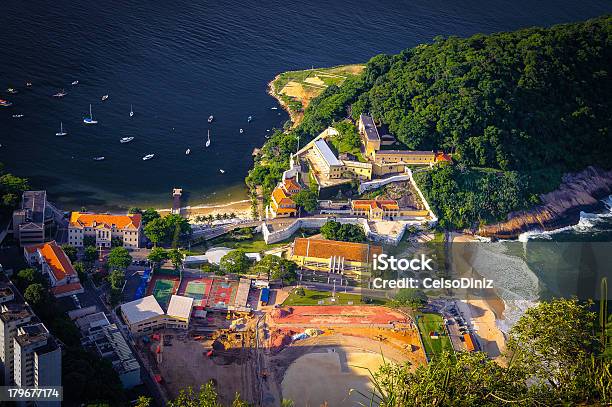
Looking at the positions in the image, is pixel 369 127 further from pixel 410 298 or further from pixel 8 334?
pixel 8 334

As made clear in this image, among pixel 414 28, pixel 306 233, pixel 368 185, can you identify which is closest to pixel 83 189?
pixel 306 233

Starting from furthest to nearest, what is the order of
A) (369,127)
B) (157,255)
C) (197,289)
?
(369,127) < (157,255) < (197,289)

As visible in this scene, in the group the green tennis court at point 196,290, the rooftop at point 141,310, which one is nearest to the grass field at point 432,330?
the green tennis court at point 196,290

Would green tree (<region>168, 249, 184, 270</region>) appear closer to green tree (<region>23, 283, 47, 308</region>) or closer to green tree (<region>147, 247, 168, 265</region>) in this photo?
green tree (<region>147, 247, 168, 265</region>)

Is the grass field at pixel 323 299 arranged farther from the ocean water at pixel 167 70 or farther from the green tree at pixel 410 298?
the ocean water at pixel 167 70

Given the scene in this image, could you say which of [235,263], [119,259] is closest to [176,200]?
[235,263]

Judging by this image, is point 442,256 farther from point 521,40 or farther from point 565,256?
point 521,40

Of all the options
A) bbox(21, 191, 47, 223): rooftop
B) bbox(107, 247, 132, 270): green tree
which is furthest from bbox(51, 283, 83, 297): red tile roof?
bbox(21, 191, 47, 223): rooftop
